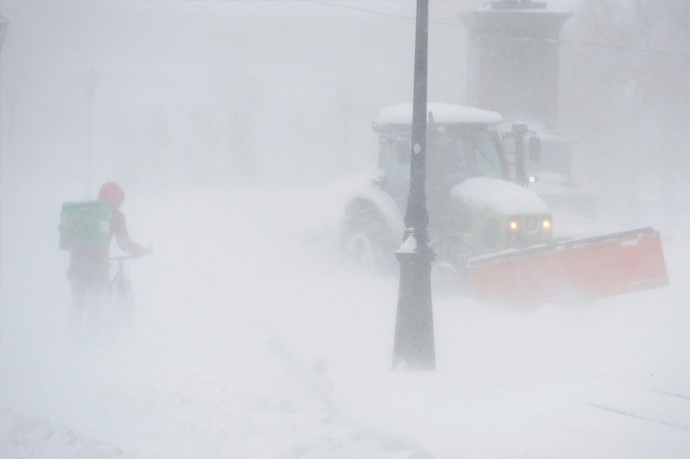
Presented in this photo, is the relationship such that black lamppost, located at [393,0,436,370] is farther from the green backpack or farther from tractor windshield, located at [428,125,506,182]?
tractor windshield, located at [428,125,506,182]

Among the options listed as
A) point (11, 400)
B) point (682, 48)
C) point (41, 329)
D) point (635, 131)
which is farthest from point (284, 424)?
point (635, 131)

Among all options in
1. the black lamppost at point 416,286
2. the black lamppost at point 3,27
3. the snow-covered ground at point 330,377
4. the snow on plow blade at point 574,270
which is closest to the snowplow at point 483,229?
the snow on plow blade at point 574,270

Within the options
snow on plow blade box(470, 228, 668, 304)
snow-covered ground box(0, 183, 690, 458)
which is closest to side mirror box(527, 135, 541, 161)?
snow on plow blade box(470, 228, 668, 304)

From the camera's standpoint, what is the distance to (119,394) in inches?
311

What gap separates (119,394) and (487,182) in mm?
6403

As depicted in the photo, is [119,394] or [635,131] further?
[635,131]

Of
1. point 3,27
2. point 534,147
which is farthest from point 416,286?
point 3,27

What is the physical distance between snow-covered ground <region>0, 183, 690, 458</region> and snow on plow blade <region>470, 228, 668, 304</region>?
223 millimetres

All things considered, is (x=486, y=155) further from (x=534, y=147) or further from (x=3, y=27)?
(x=3, y=27)

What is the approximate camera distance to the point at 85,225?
9992 millimetres

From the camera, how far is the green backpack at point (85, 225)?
995cm

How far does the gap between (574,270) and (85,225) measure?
561cm

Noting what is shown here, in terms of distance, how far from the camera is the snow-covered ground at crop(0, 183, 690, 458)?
20.9 ft

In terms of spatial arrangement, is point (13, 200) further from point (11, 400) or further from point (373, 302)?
point (11, 400)
